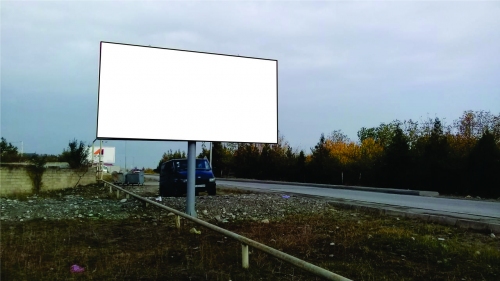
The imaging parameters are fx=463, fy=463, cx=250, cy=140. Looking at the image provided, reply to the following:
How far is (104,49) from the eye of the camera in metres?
9.93

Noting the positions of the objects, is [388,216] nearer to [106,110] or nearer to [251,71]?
[251,71]

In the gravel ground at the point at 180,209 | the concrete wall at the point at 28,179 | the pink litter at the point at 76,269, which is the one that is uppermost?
the concrete wall at the point at 28,179

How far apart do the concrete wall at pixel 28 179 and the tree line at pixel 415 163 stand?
18.5m

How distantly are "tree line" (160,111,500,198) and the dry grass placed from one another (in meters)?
16.1

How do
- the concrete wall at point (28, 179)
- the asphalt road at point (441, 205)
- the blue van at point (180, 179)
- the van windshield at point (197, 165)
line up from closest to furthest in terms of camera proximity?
the asphalt road at point (441, 205), the blue van at point (180, 179), the van windshield at point (197, 165), the concrete wall at point (28, 179)

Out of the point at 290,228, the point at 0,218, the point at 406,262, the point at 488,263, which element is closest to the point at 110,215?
the point at 0,218

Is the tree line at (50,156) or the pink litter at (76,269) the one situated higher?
the tree line at (50,156)

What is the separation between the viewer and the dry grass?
5668 mm

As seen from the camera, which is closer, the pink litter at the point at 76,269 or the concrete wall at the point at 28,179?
the pink litter at the point at 76,269

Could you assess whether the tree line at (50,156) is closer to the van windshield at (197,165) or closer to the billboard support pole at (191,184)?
the van windshield at (197,165)

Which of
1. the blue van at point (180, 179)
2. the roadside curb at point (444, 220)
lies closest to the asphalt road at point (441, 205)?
the roadside curb at point (444, 220)

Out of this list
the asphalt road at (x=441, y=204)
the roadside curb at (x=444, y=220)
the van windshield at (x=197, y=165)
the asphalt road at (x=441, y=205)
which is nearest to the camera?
the roadside curb at (x=444, y=220)

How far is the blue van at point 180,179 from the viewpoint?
17867 mm

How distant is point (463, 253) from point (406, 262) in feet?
3.40
